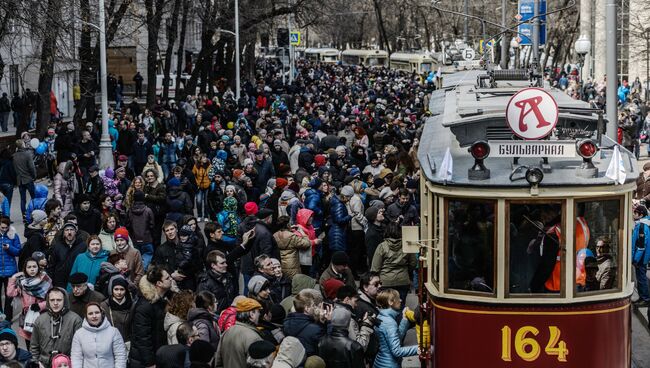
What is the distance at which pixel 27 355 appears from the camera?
10.7 metres

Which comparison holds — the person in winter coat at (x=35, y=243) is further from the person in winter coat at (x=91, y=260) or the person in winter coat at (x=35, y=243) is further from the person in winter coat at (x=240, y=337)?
the person in winter coat at (x=240, y=337)

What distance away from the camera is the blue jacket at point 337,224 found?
17250 mm

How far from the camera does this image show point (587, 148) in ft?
33.0

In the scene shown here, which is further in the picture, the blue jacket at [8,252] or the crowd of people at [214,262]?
the blue jacket at [8,252]

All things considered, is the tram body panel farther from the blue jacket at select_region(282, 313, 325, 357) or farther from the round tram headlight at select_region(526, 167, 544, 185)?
the blue jacket at select_region(282, 313, 325, 357)

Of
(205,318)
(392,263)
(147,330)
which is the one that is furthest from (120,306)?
(392,263)

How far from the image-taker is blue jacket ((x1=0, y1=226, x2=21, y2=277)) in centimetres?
1553

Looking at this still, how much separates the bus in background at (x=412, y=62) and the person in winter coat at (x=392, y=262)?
62.3m

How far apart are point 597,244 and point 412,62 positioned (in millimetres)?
77373

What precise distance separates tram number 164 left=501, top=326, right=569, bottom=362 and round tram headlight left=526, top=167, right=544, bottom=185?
1.11 meters

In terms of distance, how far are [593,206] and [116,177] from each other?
12432mm

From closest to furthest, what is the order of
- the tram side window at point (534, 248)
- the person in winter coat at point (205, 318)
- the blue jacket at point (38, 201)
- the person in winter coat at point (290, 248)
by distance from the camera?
the tram side window at point (534, 248), the person in winter coat at point (205, 318), the person in winter coat at point (290, 248), the blue jacket at point (38, 201)

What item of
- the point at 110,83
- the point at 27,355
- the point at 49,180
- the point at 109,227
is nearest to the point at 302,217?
the point at 109,227

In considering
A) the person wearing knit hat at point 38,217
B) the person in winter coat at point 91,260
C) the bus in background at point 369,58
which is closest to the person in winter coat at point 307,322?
the person in winter coat at point 91,260
